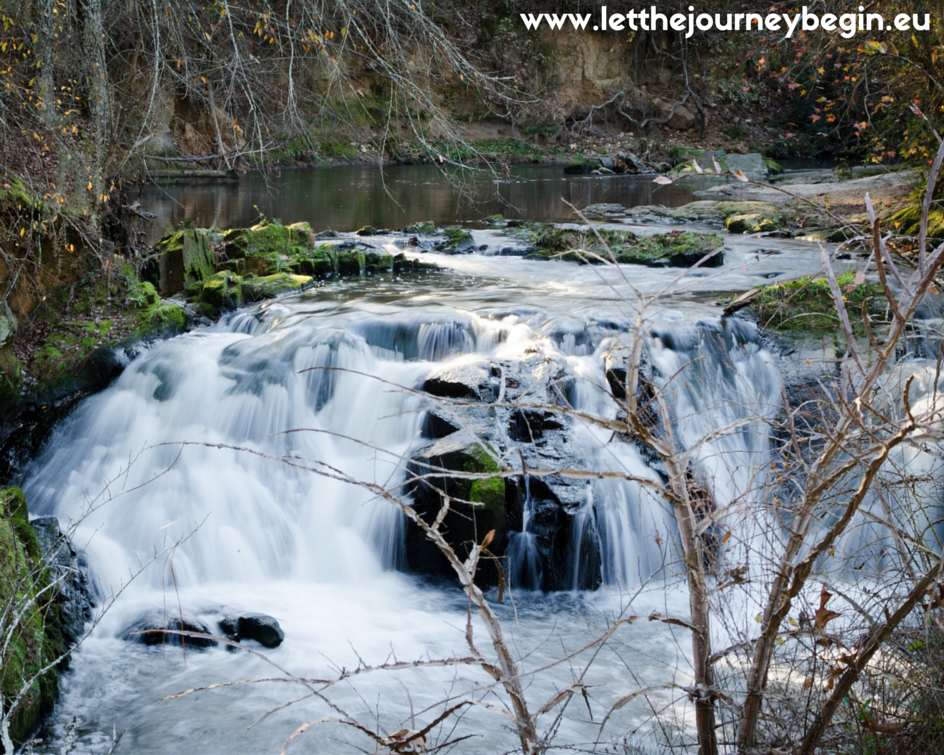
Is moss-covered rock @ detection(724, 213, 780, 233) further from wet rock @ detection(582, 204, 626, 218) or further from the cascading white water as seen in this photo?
the cascading white water

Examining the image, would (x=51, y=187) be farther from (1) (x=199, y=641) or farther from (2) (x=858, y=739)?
(2) (x=858, y=739)

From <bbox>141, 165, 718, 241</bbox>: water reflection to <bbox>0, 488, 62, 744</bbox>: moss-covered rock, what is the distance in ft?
27.6

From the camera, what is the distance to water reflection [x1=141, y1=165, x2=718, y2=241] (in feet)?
49.9

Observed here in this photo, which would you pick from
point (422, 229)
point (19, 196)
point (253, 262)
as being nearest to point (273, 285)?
point (253, 262)

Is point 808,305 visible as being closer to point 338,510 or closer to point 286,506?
point 338,510

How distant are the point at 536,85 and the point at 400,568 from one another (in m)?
27.9

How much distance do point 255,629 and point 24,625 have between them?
1.38 m

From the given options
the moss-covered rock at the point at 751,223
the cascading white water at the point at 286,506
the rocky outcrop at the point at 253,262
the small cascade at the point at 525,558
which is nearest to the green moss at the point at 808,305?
→ the cascading white water at the point at 286,506

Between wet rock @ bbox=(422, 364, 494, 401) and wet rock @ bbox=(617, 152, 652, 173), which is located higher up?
wet rock @ bbox=(617, 152, 652, 173)

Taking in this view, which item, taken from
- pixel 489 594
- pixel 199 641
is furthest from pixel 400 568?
pixel 199 641

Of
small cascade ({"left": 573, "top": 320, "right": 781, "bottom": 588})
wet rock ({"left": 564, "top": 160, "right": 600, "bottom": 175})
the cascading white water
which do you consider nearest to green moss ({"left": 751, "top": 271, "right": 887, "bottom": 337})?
small cascade ({"left": 573, "top": 320, "right": 781, "bottom": 588})

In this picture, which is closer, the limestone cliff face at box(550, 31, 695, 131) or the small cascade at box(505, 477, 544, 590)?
the small cascade at box(505, 477, 544, 590)

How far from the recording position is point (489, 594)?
549 centimetres

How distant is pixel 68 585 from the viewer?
4879mm
